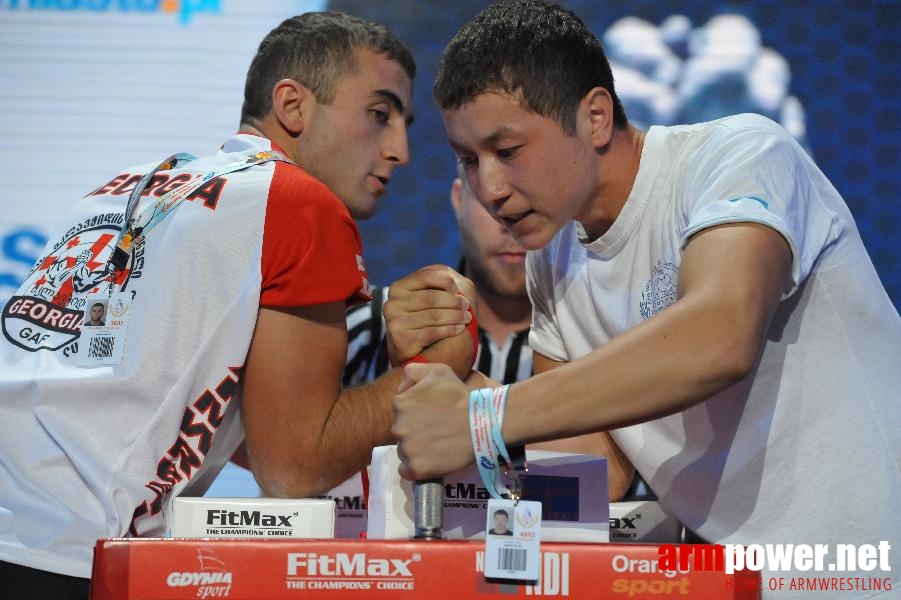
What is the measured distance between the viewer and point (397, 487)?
130 centimetres

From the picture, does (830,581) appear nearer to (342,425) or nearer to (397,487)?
(397,487)

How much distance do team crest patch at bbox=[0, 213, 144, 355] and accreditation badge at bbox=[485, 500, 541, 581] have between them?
2.75 feet

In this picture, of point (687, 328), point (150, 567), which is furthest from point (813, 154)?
point (150, 567)

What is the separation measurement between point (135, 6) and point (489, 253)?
1.45 metres

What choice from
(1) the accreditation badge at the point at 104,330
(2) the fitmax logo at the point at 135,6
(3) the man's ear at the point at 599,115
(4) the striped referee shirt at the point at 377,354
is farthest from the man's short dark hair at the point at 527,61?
(2) the fitmax logo at the point at 135,6

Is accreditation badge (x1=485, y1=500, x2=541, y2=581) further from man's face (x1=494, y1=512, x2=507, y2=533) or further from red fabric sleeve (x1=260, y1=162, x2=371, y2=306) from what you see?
red fabric sleeve (x1=260, y1=162, x2=371, y2=306)

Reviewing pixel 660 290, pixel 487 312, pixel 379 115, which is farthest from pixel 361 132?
pixel 487 312

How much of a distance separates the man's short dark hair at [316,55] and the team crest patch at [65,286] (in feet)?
2.05

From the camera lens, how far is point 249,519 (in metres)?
1.38

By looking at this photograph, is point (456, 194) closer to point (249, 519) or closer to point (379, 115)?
point (379, 115)

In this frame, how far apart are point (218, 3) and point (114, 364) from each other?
2.04m

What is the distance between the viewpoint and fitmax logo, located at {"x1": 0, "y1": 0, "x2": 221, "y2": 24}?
128 inches

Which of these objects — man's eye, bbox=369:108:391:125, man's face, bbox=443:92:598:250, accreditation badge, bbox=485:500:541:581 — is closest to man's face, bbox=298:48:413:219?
man's eye, bbox=369:108:391:125

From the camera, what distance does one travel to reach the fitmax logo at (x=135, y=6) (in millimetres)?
3256
